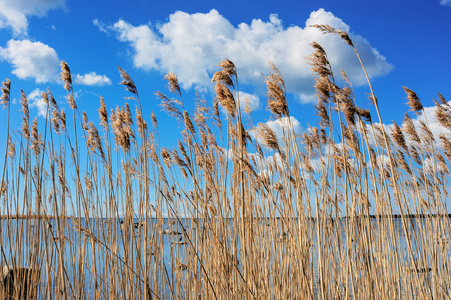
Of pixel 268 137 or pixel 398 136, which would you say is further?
pixel 398 136

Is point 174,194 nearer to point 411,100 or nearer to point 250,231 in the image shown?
point 250,231

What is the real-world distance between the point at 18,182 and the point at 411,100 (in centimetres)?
361

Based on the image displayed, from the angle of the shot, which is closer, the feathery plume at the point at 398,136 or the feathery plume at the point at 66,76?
the feathery plume at the point at 66,76

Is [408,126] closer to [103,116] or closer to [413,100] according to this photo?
[413,100]

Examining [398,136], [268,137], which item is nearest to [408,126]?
[398,136]

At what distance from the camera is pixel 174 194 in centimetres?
346

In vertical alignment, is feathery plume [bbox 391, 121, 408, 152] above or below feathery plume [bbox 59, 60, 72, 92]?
below

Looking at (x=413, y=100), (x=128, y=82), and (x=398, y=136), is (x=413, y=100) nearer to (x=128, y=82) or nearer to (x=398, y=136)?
(x=398, y=136)

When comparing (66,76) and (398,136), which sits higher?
(66,76)

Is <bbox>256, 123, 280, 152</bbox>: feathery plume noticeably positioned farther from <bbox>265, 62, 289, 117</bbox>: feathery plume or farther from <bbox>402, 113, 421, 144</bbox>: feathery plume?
<bbox>402, 113, 421, 144</bbox>: feathery plume

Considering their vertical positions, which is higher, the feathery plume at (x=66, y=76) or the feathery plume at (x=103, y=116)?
the feathery plume at (x=66, y=76)

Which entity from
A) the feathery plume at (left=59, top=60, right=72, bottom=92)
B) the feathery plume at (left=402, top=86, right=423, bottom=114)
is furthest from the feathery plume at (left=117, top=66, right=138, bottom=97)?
the feathery plume at (left=402, top=86, right=423, bottom=114)

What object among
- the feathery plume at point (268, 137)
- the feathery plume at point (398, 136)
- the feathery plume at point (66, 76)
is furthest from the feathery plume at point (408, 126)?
the feathery plume at point (66, 76)

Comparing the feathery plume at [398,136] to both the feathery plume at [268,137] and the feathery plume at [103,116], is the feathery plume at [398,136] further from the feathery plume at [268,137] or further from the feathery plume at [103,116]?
the feathery plume at [103,116]
